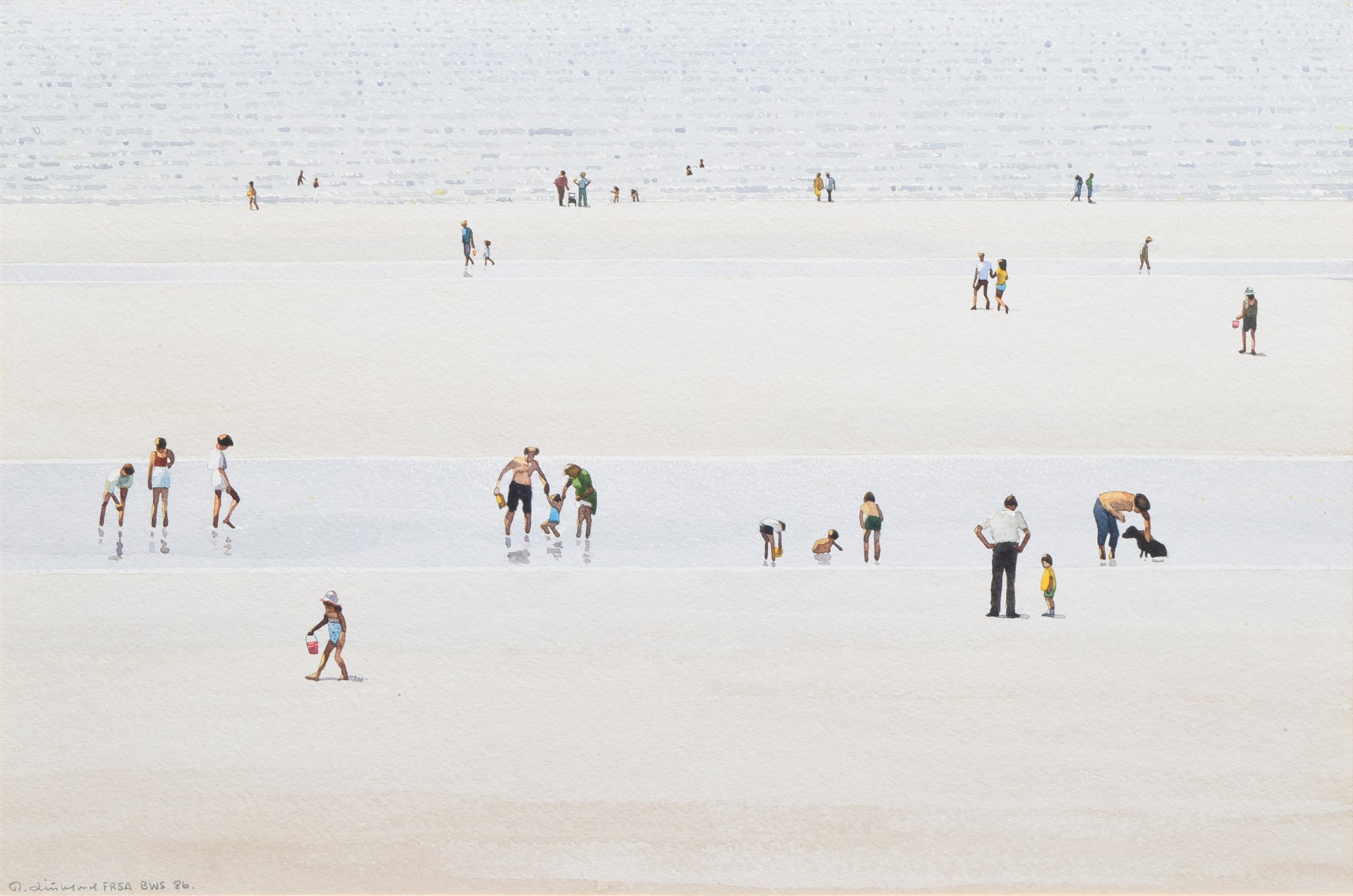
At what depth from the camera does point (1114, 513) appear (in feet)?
30.0

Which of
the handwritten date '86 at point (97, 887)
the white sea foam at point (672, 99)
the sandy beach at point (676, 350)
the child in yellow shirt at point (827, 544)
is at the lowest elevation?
the handwritten date '86 at point (97, 887)

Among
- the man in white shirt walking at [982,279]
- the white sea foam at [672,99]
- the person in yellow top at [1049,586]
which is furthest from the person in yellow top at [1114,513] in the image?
the white sea foam at [672,99]

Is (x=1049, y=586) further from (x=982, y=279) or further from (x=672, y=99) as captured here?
(x=672, y=99)

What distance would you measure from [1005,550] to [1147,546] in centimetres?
149

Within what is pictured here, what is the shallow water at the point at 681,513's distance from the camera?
9.24 m

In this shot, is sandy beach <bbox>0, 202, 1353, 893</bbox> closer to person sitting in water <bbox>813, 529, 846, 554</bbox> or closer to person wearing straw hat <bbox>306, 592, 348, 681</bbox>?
person wearing straw hat <bbox>306, 592, 348, 681</bbox>

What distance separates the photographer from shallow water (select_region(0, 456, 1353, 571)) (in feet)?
30.3

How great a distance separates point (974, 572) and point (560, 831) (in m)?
3.72

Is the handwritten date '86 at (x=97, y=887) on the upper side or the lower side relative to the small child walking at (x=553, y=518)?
lower

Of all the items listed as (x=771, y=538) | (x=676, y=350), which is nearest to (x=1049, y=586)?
(x=771, y=538)

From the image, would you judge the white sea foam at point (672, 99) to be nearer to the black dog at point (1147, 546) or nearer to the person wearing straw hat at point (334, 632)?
the black dog at point (1147, 546)

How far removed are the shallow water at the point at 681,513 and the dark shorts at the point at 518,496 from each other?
8.9 inches

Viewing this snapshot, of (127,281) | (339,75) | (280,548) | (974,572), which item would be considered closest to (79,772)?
(280,548)

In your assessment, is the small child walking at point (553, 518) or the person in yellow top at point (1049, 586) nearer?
the person in yellow top at point (1049, 586)
